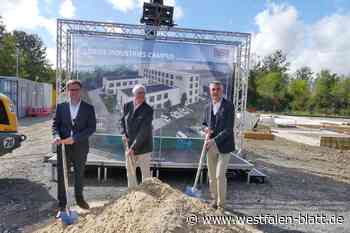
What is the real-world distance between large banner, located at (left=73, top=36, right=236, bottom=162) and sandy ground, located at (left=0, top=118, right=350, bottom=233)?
139 centimetres

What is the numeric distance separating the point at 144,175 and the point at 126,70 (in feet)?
12.5

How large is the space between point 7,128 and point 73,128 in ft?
7.97

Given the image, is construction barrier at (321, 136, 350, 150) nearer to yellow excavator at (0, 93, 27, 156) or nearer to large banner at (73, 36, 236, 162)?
large banner at (73, 36, 236, 162)

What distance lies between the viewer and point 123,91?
8.02 metres

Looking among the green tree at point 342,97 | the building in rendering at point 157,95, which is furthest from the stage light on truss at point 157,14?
the green tree at point 342,97

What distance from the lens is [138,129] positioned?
14.9 ft

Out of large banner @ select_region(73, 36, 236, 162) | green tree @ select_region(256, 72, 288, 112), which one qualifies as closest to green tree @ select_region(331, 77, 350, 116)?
green tree @ select_region(256, 72, 288, 112)

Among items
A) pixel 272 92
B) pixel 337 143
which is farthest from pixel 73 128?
pixel 272 92

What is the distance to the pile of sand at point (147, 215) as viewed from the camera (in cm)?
342

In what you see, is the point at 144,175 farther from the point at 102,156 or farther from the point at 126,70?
the point at 126,70

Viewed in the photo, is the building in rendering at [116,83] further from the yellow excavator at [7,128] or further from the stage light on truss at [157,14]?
the stage light on truss at [157,14]

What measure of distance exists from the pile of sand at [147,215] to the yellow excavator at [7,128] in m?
2.44

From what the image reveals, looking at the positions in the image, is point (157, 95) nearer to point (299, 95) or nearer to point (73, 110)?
point (73, 110)

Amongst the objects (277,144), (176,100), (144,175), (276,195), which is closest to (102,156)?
Answer: (176,100)
